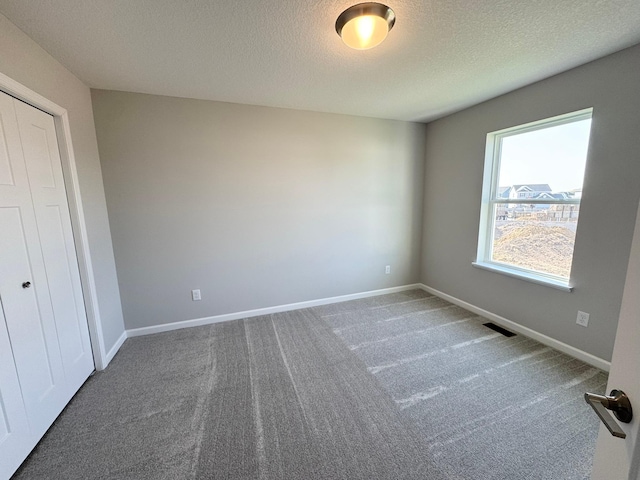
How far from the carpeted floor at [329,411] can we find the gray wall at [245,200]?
64 cm

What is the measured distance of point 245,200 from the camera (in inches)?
114

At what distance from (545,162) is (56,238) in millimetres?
4173

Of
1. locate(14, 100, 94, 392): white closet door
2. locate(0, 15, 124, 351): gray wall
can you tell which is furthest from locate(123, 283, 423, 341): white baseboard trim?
locate(14, 100, 94, 392): white closet door

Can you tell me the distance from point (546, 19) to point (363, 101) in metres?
1.54

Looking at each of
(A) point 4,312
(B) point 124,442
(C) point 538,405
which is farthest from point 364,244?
(A) point 4,312

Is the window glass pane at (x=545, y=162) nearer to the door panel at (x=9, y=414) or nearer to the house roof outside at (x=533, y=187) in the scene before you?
the house roof outside at (x=533, y=187)

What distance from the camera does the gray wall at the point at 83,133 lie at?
1487 millimetres

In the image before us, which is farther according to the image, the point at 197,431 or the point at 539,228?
the point at 539,228

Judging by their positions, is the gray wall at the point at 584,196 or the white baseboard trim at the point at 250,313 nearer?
the gray wall at the point at 584,196

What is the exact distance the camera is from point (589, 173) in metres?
2.04

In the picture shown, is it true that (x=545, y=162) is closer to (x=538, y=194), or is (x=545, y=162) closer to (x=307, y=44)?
(x=538, y=194)

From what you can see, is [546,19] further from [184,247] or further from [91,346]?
[91,346]

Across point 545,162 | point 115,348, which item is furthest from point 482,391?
point 115,348

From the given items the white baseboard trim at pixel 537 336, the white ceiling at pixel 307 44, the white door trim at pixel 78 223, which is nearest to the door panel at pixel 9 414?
the white door trim at pixel 78 223
